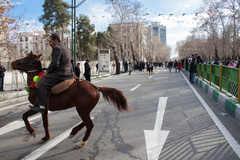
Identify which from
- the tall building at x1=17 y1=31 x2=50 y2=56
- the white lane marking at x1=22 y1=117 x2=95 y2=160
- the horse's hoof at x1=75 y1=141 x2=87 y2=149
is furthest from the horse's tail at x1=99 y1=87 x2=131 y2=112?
the tall building at x1=17 y1=31 x2=50 y2=56

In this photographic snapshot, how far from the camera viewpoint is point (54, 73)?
165 inches

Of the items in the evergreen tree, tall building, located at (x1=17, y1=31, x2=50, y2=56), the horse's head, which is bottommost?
the horse's head

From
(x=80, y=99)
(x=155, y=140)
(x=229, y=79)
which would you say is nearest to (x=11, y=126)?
(x=80, y=99)

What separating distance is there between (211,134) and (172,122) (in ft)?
3.85

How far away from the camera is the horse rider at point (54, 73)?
13.4ft

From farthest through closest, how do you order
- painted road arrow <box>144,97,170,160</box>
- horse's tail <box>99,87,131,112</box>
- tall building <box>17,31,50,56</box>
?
tall building <box>17,31,50,56</box> → horse's tail <box>99,87,131,112</box> → painted road arrow <box>144,97,170,160</box>

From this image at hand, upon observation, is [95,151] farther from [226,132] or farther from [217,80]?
[217,80]

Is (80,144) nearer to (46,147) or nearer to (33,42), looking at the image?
(46,147)

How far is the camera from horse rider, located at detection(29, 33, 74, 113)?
4074 mm

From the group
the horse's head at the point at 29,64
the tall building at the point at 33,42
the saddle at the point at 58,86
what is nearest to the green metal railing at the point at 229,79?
the saddle at the point at 58,86

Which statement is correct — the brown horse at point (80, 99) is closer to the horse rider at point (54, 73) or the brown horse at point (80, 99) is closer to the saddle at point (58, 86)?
the saddle at point (58, 86)

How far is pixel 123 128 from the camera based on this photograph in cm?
529

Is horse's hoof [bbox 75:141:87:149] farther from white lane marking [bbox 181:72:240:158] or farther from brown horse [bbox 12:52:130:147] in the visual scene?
white lane marking [bbox 181:72:240:158]

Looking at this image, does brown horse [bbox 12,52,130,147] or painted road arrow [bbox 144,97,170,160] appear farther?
brown horse [bbox 12,52,130,147]
